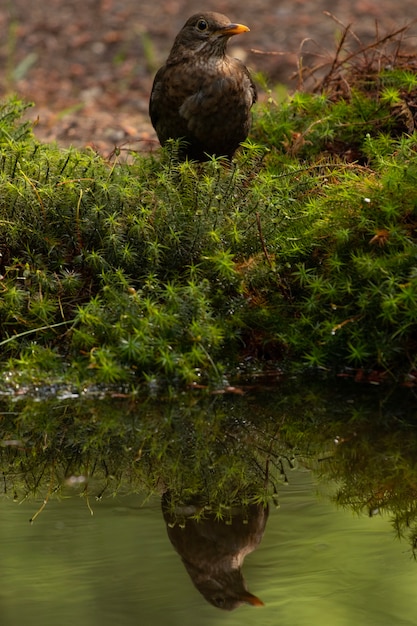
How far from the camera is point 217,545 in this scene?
3.66m

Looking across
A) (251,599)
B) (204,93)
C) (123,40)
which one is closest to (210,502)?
(251,599)

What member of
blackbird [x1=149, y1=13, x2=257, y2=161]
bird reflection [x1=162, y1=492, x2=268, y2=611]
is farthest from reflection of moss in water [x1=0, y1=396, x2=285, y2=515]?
blackbird [x1=149, y1=13, x2=257, y2=161]

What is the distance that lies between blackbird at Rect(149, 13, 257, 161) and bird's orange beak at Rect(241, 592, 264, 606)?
10.6 feet

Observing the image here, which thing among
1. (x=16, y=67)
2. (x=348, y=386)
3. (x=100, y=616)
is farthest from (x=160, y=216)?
(x=16, y=67)

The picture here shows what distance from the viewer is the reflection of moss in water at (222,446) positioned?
4.11m

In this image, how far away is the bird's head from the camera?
6152 millimetres

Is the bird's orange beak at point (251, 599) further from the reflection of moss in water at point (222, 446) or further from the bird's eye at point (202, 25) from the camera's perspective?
the bird's eye at point (202, 25)

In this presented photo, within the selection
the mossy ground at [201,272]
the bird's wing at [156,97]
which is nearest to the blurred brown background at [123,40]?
the bird's wing at [156,97]

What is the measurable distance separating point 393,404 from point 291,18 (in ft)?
28.8

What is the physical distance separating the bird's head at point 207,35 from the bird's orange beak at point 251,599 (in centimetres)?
363

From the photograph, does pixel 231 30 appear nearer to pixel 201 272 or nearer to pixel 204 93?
pixel 204 93

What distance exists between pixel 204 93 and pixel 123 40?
6.81 meters

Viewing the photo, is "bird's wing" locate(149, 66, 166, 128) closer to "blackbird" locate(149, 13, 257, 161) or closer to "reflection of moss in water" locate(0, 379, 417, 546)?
"blackbird" locate(149, 13, 257, 161)

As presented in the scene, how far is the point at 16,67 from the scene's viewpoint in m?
11.8
